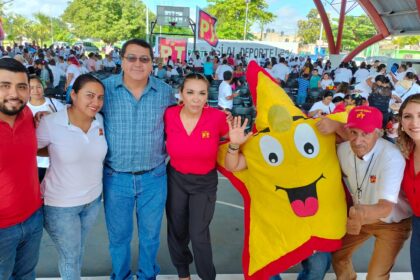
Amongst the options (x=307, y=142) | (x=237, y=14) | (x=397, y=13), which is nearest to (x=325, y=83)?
(x=307, y=142)

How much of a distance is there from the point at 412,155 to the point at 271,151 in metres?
0.80

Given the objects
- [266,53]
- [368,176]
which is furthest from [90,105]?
[266,53]

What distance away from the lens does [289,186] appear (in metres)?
2.30

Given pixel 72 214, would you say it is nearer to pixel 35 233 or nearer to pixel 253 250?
pixel 35 233

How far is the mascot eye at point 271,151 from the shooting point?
2.31 metres

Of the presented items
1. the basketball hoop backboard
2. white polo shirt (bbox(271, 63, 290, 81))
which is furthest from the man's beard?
the basketball hoop backboard

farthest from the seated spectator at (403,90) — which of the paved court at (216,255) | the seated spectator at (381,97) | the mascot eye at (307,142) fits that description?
the mascot eye at (307,142)

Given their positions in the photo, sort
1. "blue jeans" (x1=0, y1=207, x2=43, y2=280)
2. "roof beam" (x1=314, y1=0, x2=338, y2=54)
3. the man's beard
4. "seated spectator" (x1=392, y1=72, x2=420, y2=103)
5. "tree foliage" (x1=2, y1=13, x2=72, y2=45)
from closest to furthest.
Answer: the man's beard → "blue jeans" (x1=0, y1=207, x2=43, y2=280) → "seated spectator" (x1=392, y1=72, x2=420, y2=103) → "roof beam" (x1=314, y1=0, x2=338, y2=54) → "tree foliage" (x1=2, y1=13, x2=72, y2=45)

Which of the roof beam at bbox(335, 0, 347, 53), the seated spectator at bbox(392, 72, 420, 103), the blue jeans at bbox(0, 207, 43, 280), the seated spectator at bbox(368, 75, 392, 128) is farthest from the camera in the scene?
the roof beam at bbox(335, 0, 347, 53)

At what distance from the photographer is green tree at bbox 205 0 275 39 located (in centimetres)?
3834

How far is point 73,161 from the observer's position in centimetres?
210

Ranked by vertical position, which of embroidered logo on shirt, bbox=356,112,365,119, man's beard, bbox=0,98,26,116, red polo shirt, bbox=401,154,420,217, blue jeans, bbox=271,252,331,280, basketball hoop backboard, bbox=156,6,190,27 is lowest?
blue jeans, bbox=271,252,331,280

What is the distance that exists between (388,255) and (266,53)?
952 inches

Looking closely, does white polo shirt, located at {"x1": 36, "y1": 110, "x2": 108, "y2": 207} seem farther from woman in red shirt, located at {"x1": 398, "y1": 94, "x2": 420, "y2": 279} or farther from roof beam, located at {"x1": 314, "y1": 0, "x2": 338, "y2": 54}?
roof beam, located at {"x1": 314, "y1": 0, "x2": 338, "y2": 54}
